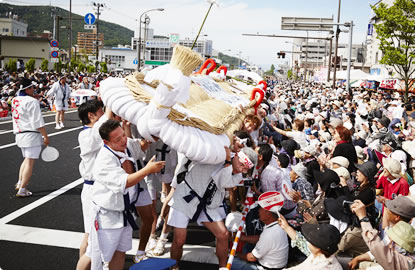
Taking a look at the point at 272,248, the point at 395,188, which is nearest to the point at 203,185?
the point at 272,248

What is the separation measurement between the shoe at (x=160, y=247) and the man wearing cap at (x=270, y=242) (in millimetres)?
1340

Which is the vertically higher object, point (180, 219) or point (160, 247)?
point (180, 219)

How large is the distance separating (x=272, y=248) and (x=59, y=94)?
464 inches

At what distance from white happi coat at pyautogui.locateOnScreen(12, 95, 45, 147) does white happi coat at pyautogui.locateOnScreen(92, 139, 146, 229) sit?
362 cm

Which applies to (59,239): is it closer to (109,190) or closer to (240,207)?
(109,190)

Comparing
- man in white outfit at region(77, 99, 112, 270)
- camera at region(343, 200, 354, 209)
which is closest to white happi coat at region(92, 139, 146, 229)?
man in white outfit at region(77, 99, 112, 270)

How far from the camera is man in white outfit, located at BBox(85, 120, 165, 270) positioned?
3258 millimetres

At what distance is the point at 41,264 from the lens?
14.4 feet

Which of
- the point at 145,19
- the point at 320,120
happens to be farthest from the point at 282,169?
the point at 145,19

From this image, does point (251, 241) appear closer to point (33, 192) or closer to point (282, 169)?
point (282, 169)

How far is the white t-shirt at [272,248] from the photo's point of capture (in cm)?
385

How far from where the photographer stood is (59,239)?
5020 mm

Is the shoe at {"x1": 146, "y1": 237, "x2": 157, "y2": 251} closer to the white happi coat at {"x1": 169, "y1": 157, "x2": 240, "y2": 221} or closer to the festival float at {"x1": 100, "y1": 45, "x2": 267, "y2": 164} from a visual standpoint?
the white happi coat at {"x1": 169, "y1": 157, "x2": 240, "y2": 221}

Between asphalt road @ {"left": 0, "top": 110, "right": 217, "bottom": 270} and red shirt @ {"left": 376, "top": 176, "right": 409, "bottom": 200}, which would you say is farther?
red shirt @ {"left": 376, "top": 176, "right": 409, "bottom": 200}
